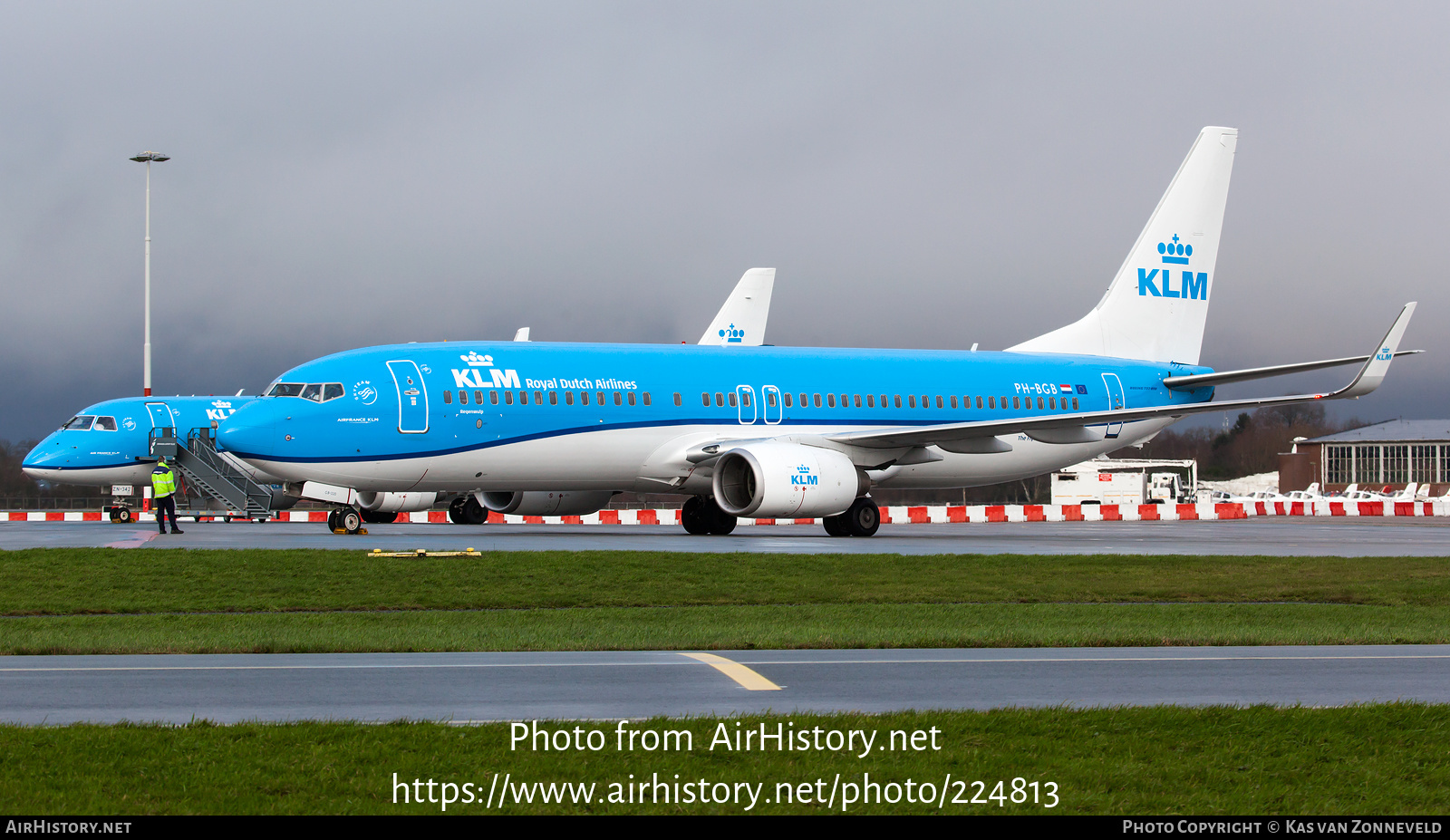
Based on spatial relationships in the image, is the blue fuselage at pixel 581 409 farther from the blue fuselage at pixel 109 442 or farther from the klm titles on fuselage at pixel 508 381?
the blue fuselage at pixel 109 442

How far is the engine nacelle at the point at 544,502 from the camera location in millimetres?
33625

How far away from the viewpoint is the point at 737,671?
11.0 metres

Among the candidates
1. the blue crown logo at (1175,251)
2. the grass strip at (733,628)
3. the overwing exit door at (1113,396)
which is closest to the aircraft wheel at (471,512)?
the overwing exit door at (1113,396)

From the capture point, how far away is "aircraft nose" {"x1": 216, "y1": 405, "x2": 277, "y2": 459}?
27.2m

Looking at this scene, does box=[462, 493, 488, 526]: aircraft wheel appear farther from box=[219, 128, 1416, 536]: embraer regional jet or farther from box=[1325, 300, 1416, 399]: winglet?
box=[1325, 300, 1416, 399]: winglet

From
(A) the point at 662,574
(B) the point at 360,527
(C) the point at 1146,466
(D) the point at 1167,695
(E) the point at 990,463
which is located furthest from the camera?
(C) the point at 1146,466

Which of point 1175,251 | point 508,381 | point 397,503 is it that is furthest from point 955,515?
point 508,381

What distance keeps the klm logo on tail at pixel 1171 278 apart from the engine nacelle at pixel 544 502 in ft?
51.3

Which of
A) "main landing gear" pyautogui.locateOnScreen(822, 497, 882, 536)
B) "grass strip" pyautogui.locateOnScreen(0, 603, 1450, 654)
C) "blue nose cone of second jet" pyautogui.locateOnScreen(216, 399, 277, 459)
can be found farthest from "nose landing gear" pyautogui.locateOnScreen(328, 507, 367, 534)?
"grass strip" pyautogui.locateOnScreen(0, 603, 1450, 654)

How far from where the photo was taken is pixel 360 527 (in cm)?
3064

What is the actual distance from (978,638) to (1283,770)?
20.4 feet

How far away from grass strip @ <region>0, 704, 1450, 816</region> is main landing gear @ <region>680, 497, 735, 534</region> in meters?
24.5
